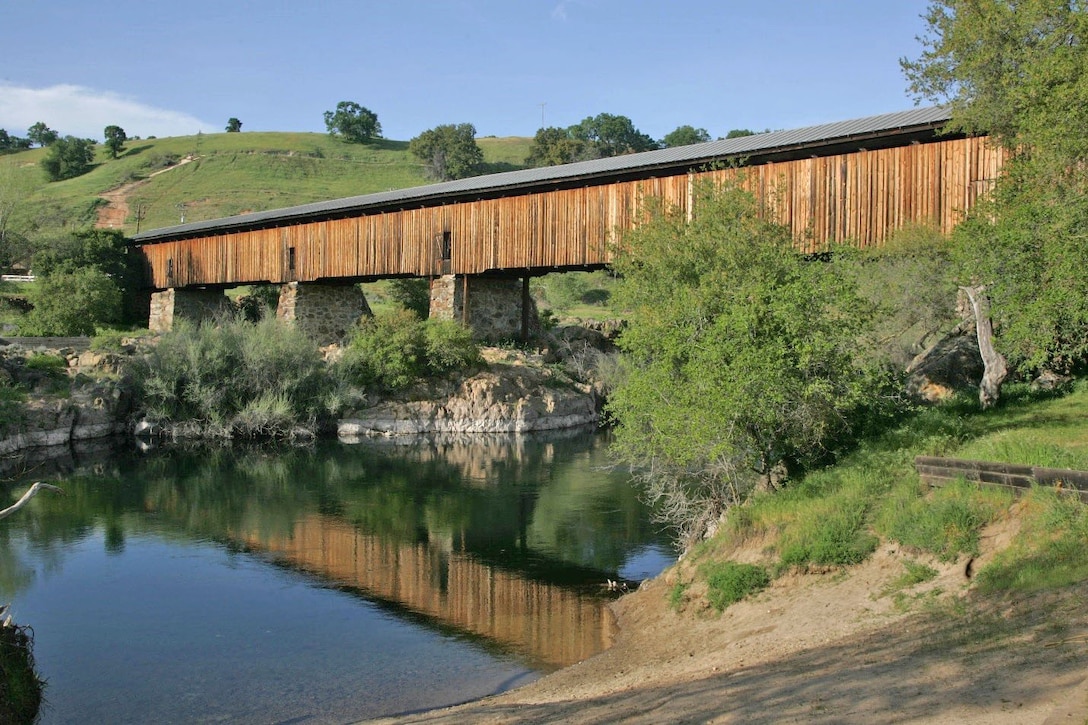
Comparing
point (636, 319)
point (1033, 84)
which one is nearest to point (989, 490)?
point (636, 319)

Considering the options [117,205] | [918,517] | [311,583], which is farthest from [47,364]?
[117,205]

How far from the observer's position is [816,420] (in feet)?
39.8

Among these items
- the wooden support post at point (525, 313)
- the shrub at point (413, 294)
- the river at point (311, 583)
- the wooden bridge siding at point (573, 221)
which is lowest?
the river at point (311, 583)

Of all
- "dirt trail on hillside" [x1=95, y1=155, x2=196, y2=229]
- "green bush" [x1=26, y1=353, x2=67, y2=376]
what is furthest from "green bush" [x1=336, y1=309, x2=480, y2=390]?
"dirt trail on hillside" [x1=95, y1=155, x2=196, y2=229]

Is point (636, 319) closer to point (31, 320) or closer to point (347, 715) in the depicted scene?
point (347, 715)

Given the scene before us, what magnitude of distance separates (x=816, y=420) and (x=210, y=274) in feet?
111

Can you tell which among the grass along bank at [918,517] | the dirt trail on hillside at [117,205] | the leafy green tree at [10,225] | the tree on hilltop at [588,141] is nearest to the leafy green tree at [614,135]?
the tree on hilltop at [588,141]

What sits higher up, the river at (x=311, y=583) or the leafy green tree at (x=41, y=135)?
the leafy green tree at (x=41, y=135)

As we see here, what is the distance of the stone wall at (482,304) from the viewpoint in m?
32.4

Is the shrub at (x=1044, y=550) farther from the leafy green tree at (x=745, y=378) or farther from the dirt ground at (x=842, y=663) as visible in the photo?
the leafy green tree at (x=745, y=378)

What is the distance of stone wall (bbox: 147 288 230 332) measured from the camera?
138 feet

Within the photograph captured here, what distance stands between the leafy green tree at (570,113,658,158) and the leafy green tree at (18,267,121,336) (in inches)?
2274

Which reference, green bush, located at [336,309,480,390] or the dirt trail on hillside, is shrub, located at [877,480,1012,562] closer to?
green bush, located at [336,309,480,390]

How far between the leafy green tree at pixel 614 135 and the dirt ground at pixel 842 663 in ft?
272
